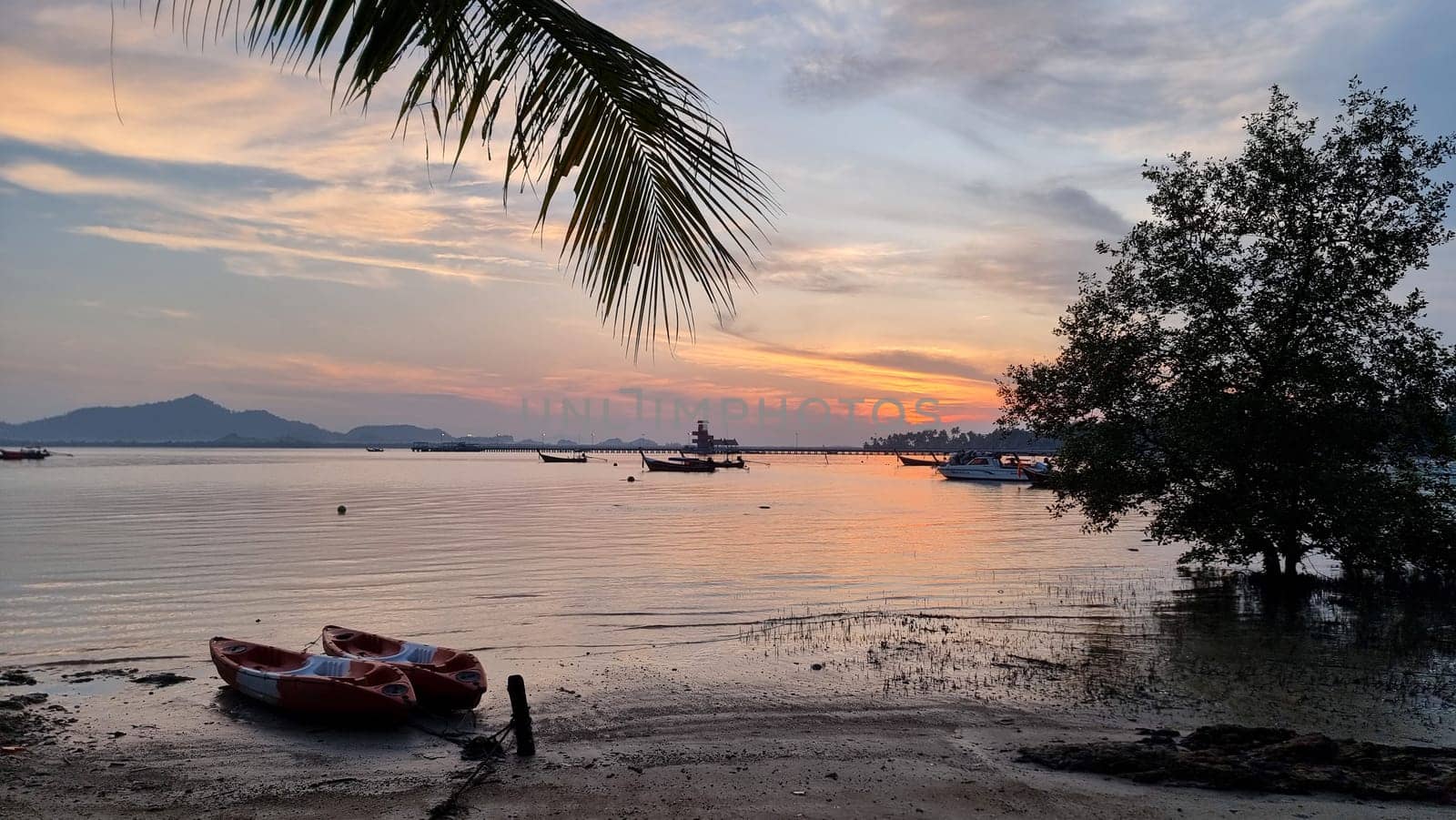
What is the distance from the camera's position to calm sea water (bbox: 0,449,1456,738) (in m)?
15.4

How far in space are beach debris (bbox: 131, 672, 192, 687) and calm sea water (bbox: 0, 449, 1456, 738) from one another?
0.65 m

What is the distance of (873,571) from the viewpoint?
104 ft

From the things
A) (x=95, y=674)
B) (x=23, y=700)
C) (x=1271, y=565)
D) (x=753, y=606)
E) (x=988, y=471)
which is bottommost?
(x=95, y=674)

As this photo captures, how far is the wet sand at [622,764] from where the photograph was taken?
9.57 meters

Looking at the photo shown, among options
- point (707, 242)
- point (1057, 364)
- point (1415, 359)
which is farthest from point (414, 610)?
point (1415, 359)

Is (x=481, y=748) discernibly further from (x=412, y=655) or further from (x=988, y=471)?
(x=988, y=471)

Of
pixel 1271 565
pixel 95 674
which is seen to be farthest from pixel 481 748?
pixel 1271 565

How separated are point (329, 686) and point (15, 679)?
6973mm

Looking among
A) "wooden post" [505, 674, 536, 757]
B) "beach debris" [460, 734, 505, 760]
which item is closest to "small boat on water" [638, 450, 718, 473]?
"beach debris" [460, 734, 505, 760]

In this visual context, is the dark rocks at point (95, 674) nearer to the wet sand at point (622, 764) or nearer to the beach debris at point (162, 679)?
the beach debris at point (162, 679)

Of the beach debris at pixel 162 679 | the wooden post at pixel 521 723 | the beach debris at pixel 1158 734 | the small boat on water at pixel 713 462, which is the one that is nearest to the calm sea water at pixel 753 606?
the beach debris at pixel 162 679

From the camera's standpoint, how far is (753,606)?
78.0 ft

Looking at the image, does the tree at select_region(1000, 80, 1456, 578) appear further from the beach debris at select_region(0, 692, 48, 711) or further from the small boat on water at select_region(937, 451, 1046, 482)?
the small boat on water at select_region(937, 451, 1046, 482)

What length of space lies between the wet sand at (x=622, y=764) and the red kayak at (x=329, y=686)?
26cm
